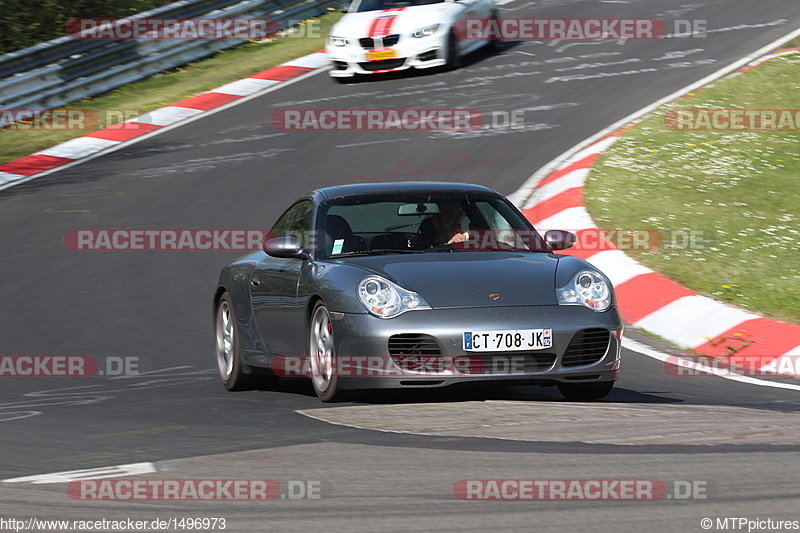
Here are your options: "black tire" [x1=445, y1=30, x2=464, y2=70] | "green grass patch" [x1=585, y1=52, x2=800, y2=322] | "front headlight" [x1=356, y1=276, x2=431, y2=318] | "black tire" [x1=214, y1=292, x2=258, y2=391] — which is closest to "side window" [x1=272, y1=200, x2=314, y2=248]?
"black tire" [x1=214, y1=292, x2=258, y2=391]

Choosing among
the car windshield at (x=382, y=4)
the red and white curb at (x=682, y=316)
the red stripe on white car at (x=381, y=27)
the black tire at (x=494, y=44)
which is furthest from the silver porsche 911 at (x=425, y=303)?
the black tire at (x=494, y=44)

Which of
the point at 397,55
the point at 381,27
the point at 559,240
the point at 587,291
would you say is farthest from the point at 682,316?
the point at 381,27

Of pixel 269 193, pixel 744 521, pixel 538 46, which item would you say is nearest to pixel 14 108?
pixel 269 193

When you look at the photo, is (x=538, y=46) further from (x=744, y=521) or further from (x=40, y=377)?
(x=744, y=521)

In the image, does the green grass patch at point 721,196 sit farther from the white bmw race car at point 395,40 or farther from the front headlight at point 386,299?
the white bmw race car at point 395,40

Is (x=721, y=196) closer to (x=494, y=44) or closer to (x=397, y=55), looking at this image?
(x=397, y=55)

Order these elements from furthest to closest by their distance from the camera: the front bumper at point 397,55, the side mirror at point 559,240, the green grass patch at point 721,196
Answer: the front bumper at point 397,55 < the green grass patch at point 721,196 < the side mirror at point 559,240

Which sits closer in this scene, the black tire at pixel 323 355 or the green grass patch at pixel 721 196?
the black tire at pixel 323 355

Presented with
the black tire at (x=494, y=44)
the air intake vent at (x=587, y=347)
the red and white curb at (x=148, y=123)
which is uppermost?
the air intake vent at (x=587, y=347)

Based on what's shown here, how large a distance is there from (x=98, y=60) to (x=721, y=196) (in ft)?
33.2

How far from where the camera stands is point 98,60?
63.4ft

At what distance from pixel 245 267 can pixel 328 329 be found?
157cm

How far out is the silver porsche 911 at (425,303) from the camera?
684 cm

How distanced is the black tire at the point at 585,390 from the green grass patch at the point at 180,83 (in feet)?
34.2
